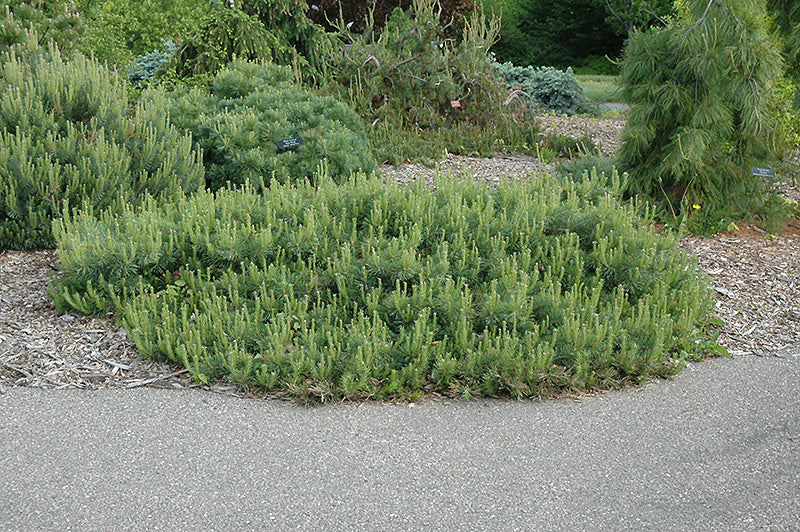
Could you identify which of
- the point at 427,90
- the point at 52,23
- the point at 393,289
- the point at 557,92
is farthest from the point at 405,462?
the point at 557,92

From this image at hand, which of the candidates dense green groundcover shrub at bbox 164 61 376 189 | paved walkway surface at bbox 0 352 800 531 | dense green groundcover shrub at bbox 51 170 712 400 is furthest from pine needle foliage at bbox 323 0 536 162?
paved walkway surface at bbox 0 352 800 531

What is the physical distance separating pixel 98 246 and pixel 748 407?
3531 millimetres

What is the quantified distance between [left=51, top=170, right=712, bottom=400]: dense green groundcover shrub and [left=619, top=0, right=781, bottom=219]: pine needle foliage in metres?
1.08

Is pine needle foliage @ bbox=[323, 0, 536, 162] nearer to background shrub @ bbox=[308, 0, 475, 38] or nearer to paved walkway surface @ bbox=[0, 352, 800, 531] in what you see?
background shrub @ bbox=[308, 0, 475, 38]

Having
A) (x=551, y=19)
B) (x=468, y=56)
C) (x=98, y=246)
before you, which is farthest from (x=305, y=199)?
(x=551, y=19)

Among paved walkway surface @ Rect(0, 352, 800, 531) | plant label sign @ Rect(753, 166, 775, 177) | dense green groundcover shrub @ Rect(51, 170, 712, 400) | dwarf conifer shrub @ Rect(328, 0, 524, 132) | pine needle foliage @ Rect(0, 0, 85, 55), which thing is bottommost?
paved walkway surface @ Rect(0, 352, 800, 531)

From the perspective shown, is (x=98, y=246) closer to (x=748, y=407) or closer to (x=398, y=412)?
(x=398, y=412)

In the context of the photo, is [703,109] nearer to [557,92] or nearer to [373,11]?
[557,92]

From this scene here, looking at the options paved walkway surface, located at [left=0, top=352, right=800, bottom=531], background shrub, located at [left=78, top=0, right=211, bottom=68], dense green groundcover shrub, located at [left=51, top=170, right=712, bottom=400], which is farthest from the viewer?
background shrub, located at [left=78, top=0, right=211, bottom=68]

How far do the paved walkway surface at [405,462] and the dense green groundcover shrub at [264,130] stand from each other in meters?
3.07

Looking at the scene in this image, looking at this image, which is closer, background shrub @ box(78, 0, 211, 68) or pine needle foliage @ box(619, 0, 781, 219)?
pine needle foliage @ box(619, 0, 781, 219)

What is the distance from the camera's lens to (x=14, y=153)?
532cm

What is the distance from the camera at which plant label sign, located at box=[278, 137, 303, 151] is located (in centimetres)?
656

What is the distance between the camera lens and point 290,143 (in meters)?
6.56
